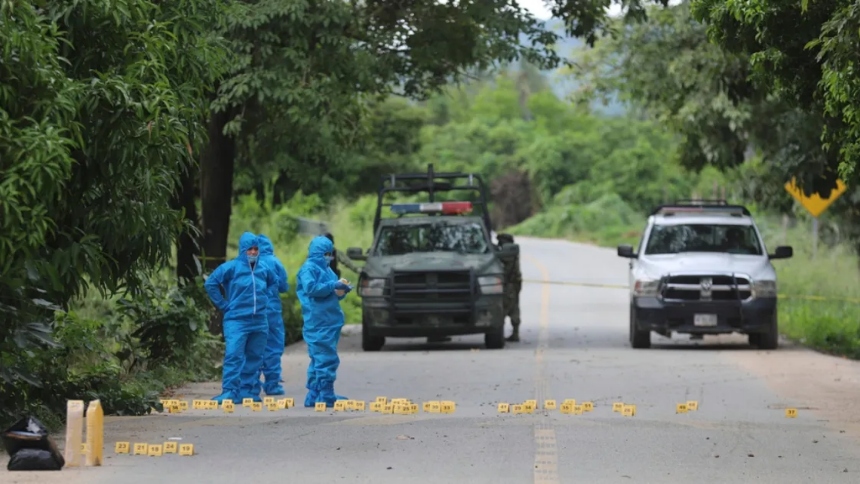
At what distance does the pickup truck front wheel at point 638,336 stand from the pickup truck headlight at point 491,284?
6.40ft

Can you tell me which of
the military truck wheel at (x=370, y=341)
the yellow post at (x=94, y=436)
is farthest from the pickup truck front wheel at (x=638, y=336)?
the yellow post at (x=94, y=436)

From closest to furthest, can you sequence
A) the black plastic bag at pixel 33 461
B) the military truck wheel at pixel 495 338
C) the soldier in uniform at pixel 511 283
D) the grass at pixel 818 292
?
the black plastic bag at pixel 33 461 → the military truck wheel at pixel 495 338 → the grass at pixel 818 292 → the soldier in uniform at pixel 511 283

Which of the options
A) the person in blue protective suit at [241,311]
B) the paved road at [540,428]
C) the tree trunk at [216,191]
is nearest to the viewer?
the paved road at [540,428]

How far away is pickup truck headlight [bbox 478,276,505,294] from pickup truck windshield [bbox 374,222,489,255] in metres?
0.75

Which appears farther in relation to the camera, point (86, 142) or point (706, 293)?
point (706, 293)

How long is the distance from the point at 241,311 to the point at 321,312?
1.07 m

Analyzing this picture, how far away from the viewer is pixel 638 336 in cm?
2162

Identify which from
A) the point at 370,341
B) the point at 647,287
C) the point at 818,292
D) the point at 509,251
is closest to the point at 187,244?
the point at 370,341

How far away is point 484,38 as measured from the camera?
2156cm

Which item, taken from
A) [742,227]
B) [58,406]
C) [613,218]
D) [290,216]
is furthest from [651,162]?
[58,406]

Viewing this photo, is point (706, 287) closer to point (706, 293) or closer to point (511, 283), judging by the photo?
point (706, 293)

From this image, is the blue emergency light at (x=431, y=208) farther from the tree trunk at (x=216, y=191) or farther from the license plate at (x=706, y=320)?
the license plate at (x=706, y=320)

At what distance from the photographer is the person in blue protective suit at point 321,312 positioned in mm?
13586

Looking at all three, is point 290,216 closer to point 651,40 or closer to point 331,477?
point 651,40
